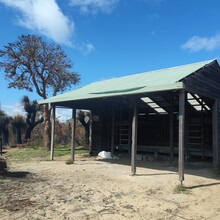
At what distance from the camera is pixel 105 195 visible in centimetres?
709

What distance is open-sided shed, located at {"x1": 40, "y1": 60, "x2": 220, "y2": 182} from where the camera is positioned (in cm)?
957

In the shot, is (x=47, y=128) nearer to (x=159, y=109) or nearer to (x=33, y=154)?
(x=33, y=154)

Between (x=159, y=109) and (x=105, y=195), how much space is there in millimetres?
8978

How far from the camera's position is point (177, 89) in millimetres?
8625

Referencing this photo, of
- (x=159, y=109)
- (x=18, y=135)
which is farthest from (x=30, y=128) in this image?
(x=159, y=109)

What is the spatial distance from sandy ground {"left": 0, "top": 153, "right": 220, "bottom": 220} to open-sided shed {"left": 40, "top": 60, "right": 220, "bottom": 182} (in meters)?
0.95

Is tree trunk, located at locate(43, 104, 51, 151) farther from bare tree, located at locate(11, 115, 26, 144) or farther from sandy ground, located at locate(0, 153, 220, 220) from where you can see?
sandy ground, located at locate(0, 153, 220, 220)

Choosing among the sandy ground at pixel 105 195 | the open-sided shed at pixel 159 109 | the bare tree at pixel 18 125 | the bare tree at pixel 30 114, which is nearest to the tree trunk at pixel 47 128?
the open-sided shed at pixel 159 109

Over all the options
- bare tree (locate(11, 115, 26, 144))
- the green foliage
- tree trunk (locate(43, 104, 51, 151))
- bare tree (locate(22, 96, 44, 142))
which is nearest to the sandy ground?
the green foliage

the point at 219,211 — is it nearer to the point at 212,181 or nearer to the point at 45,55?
the point at 212,181

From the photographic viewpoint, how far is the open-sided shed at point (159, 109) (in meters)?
9.57

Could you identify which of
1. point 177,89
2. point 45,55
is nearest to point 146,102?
point 177,89

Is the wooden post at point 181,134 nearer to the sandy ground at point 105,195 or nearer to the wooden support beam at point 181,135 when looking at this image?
the wooden support beam at point 181,135

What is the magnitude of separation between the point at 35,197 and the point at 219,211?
3962 millimetres
